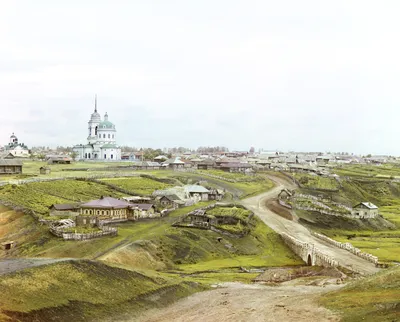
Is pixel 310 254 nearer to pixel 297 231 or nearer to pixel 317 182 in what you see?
pixel 297 231

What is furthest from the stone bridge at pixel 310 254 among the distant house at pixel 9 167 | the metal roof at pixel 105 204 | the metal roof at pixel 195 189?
the distant house at pixel 9 167

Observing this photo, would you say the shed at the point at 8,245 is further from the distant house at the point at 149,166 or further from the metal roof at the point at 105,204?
the distant house at the point at 149,166

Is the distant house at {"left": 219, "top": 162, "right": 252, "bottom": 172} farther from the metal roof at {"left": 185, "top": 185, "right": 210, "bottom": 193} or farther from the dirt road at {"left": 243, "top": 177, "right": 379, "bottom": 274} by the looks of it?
the metal roof at {"left": 185, "top": 185, "right": 210, "bottom": 193}

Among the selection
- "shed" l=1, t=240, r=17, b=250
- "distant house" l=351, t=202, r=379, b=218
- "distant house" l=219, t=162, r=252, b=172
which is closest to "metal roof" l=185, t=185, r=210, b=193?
"distant house" l=351, t=202, r=379, b=218

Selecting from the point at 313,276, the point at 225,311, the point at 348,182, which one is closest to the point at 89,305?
the point at 225,311

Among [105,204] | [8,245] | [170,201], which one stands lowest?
[8,245]

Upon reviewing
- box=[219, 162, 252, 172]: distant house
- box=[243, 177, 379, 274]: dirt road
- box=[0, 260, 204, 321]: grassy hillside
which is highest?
box=[219, 162, 252, 172]: distant house

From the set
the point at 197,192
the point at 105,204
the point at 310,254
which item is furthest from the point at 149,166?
the point at 310,254
